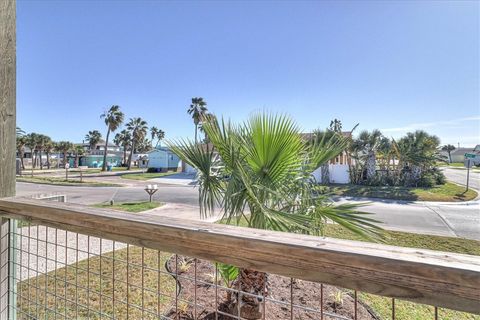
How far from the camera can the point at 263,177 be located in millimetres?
2465

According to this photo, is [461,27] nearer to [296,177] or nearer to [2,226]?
[296,177]

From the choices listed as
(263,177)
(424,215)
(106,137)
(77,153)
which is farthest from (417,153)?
(77,153)

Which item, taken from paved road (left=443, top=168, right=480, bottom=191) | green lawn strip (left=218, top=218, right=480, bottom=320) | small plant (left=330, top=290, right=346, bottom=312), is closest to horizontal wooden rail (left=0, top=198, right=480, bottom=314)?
green lawn strip (left=218, top=218, right=480, bottom=320)

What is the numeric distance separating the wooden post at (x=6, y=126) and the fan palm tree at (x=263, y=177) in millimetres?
1249

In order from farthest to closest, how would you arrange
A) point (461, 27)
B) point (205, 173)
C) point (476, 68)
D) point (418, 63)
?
point (418, 63), point (476, 68), point (461, 27), point (205, 173)

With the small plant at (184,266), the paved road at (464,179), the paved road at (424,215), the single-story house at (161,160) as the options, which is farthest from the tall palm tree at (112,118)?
the paved road at (464,179)

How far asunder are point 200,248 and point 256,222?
1.42 metres

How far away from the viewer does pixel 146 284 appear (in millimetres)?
3680

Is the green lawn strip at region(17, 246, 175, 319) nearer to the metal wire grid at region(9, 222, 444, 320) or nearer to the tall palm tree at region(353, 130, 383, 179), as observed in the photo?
the metal wire grid at region(9, 222, 444, 320)

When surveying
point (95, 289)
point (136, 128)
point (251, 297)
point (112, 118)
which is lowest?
point (95, 289)

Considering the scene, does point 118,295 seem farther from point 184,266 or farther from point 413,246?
point 413,246

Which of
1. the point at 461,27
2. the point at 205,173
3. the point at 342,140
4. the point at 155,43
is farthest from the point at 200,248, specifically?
the point at 155,43

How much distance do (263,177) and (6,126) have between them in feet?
6.13

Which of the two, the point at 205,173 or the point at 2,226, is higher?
the point at 205,173
